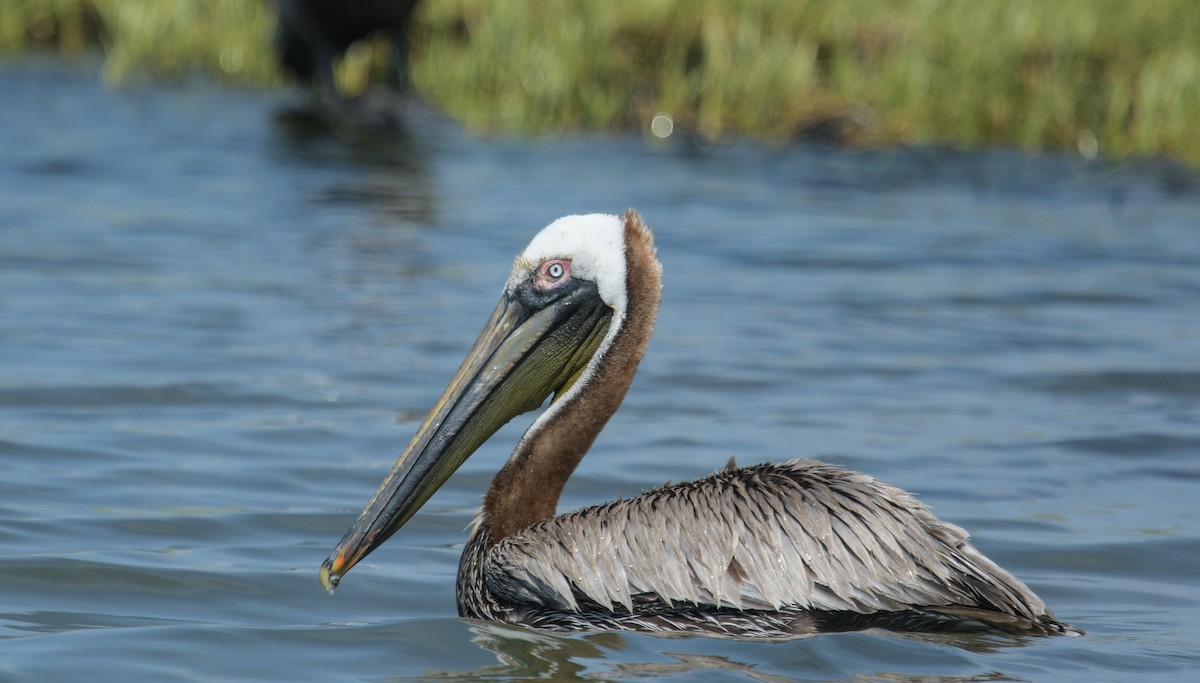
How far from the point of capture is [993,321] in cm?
819

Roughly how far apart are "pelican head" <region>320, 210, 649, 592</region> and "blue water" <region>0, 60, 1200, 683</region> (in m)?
0.43

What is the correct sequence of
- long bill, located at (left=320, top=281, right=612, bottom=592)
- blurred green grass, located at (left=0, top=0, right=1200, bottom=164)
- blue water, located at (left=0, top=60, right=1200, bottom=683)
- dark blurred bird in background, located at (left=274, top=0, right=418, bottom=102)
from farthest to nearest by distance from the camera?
dark blurred bird in background, located at (left=274, top=0, right=418, bottom=102), blurred green grass, located at (left=0, top=0, right=1200, bottom=164), long bill, located at (left=320, top=281, right=612, bottom=592), blue water, located at (left=0, top=60, right=1200, bottom=683)

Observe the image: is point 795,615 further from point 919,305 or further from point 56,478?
point 919,305

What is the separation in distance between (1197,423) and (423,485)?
11.5 feet

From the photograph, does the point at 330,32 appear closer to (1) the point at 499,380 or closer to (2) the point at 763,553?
(1) the point at 499,380

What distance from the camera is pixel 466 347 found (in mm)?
7402

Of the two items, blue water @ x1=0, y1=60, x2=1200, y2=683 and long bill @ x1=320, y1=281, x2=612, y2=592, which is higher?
long bill @ x1=320, y1=281, x2=612, y2=592

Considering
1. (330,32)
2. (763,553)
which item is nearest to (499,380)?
(763,553)

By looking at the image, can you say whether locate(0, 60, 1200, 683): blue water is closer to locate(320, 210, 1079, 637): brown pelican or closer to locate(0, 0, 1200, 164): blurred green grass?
locate(320, 210, 1079, 637): brown pelican

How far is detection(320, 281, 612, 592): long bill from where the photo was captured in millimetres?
4168

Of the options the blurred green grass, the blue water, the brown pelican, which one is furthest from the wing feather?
the blurred green grass

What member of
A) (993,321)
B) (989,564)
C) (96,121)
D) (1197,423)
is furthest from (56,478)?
(96,121)

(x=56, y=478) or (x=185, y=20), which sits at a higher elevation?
(x=185, y=20)

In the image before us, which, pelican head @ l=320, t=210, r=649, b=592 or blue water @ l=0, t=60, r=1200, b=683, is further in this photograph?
pelican head @ l=320, t=210, r=649, b=592
